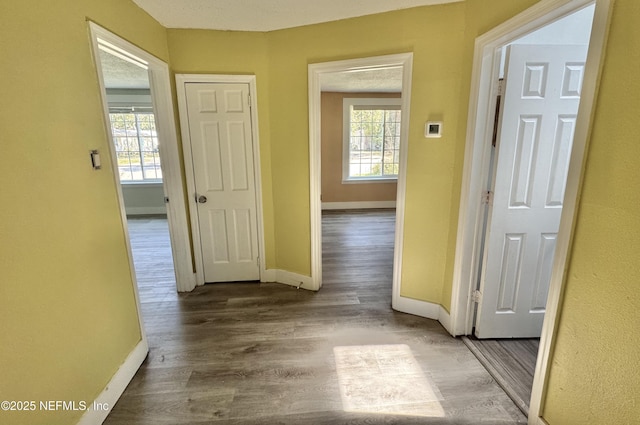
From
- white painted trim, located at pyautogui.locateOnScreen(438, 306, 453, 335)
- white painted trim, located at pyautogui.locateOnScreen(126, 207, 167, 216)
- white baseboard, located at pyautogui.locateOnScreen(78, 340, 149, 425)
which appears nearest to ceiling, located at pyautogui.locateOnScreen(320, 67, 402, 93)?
white painted trim, located at pyautogui.locateOnScreen(438, 306, 453, 335)

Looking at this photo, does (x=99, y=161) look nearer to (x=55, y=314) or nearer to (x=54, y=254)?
(x=54, y=254)

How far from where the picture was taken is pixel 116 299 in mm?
1771

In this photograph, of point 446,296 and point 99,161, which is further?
point 446,296

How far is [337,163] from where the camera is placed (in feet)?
20.4

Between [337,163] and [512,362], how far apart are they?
482 centimetres

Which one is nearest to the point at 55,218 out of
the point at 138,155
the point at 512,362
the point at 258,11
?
the point at 258,11

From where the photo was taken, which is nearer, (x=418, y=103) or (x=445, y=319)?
(x=418, y=103)

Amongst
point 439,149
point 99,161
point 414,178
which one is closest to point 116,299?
point 99,161

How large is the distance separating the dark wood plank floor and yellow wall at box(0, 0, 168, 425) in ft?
7.67

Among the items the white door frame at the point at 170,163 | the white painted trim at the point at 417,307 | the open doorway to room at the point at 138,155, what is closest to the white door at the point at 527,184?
the white painted trim at the point at 417,307

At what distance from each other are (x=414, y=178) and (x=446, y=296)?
978 mm

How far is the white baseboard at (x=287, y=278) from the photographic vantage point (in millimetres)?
2986

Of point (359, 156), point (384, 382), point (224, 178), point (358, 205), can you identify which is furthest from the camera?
point (358, 205)

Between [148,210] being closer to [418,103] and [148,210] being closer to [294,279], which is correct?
[294,279]
